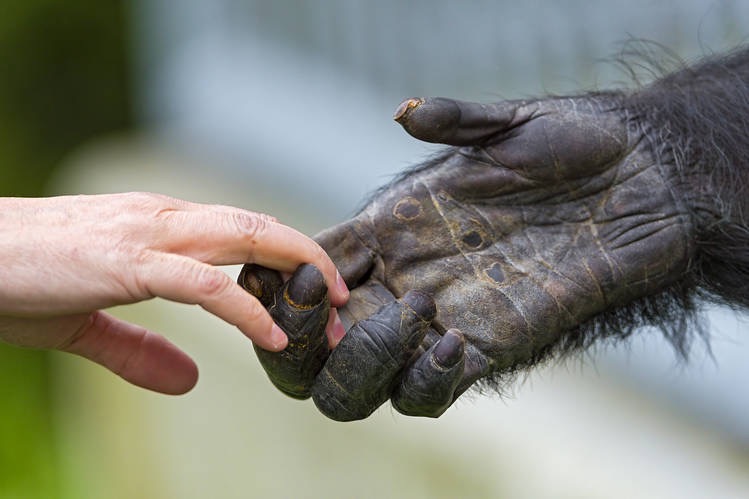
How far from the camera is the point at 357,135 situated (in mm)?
3742

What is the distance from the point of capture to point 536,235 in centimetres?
148

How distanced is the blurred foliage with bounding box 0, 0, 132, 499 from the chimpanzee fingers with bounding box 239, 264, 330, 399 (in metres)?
4.55

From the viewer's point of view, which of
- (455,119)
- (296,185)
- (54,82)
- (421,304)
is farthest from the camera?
(54,82)

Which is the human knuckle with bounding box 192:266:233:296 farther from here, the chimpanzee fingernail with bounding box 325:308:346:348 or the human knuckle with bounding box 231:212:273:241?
the chimpanzee fingernail with bounding box 325:308:346:348

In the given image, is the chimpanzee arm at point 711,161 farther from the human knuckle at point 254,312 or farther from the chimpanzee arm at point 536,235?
the human knuckle at point 254,312

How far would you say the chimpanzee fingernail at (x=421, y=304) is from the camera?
1.24 meters

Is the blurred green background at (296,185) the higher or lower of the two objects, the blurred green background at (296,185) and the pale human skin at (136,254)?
the lower

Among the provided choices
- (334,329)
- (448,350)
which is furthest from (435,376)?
(334,329)

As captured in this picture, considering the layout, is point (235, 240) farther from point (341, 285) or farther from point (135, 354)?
point (135, 354)

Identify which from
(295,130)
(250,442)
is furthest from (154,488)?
(295,130)

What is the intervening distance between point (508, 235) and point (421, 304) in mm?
287

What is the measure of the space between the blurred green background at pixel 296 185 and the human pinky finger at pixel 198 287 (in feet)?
1.96

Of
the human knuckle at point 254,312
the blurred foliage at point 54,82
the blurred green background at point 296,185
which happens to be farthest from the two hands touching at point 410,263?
the blurred foliage at point 54,82

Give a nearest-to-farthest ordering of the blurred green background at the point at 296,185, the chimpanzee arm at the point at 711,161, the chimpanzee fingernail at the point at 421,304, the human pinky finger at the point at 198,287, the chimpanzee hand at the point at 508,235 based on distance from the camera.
Answer: the human pinky finger at the point at 198,287, the chimpanzee fingernail at the point at 421,304, the chimpanzee hand at the point at 508,235, the chimpanzee arm at the point at 711,161, the blurred green background at the point at 296,185
